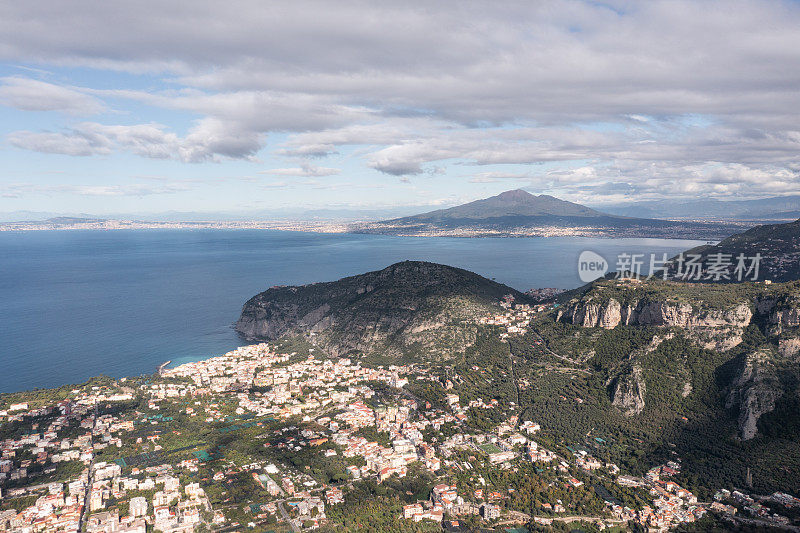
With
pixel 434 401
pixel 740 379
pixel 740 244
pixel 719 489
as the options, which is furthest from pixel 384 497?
pixel 740 244

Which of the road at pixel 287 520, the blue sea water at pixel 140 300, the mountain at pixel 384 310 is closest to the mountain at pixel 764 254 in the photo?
the mountain at pixel 384 310

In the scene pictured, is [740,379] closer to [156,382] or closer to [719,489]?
[719,489]

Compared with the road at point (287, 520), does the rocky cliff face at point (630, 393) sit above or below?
above

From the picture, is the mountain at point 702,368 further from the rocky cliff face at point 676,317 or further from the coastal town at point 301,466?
the coastal town at point 301,466

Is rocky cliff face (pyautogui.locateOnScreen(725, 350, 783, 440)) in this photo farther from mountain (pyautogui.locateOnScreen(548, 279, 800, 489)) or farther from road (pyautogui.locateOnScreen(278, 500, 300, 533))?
road (pyautogui.locateOnScreen(278, 500, 300, 533))

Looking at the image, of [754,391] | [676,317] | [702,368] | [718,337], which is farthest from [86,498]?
[718,337]
